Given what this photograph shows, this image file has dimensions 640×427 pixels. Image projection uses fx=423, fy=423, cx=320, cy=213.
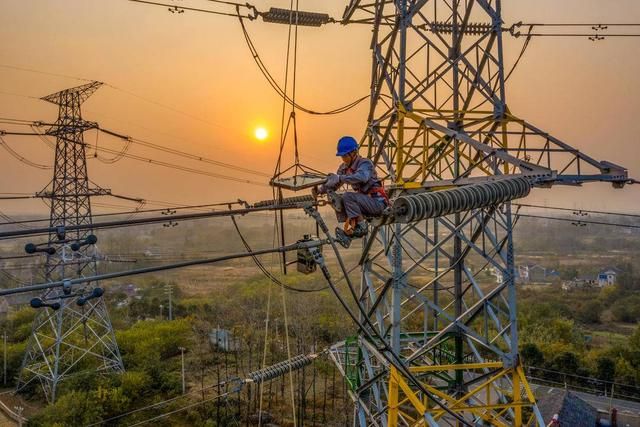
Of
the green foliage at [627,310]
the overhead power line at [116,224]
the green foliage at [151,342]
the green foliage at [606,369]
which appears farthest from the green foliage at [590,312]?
the overhead power line at [116,224]

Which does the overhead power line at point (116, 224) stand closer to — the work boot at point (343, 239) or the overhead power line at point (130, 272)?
the overhead power line at point (130, 272)

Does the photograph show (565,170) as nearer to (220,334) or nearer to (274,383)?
(274,383)

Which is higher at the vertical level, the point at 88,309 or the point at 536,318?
the point at 88,309

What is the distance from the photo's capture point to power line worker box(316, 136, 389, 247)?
395 centimetres

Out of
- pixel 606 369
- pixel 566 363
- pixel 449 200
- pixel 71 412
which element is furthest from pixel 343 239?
pixel 606 369

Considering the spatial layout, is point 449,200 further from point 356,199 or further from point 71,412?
point 71,412

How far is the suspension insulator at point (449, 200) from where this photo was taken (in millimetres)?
3734

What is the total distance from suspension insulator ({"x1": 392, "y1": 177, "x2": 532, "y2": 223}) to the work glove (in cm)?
55

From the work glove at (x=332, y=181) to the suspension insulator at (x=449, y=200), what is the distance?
554 millimetres

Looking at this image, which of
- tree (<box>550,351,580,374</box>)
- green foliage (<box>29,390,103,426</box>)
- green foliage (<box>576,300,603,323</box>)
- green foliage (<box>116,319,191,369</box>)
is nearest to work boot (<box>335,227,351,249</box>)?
green foliage (<box>29,390,103,426</box>)

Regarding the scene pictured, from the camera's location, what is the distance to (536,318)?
134 ft

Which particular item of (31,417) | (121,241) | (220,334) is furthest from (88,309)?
(121,241)

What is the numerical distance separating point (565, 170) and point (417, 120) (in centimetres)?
254

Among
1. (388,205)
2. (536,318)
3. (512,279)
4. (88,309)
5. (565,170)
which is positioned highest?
(565,170)
